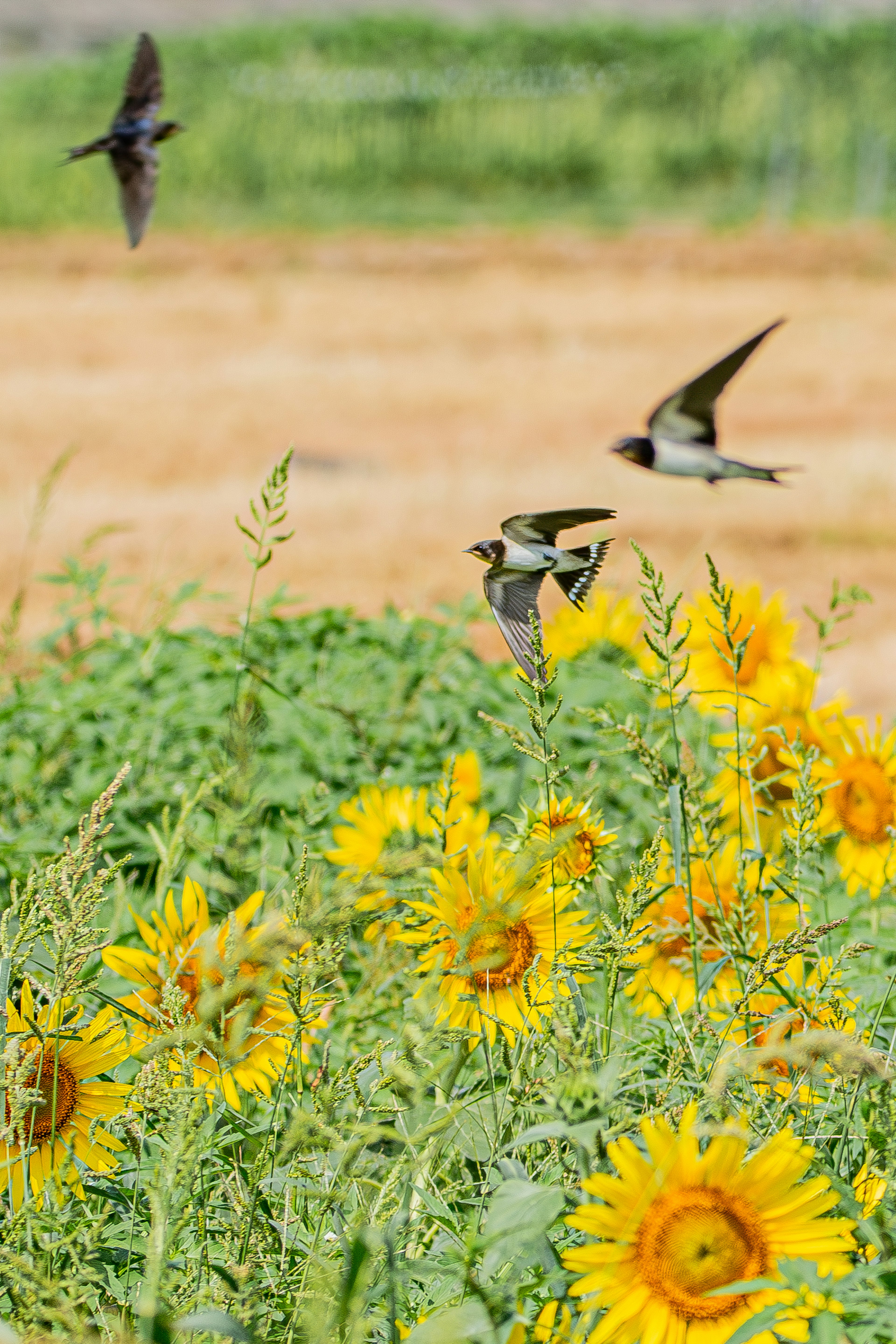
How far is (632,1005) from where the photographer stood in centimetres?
153

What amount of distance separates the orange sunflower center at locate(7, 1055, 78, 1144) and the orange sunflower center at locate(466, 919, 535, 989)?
0.31 meters

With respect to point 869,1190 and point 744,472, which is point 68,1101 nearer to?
point 869,1190

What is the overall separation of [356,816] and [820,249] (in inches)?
385

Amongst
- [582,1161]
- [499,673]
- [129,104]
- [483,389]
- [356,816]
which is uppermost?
[129,104]

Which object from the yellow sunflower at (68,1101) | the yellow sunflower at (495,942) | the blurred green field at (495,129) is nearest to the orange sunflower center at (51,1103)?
the yellow sunflower at (68,1101)

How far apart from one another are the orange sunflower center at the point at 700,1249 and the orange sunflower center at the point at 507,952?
34 cm

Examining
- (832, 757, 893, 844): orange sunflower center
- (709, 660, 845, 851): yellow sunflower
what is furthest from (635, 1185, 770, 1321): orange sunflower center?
(832, 757, 893, 844): orange sunflower center

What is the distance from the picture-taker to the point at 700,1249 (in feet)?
2.71

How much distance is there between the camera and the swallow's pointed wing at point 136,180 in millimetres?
1880

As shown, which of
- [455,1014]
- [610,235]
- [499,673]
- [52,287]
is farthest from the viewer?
[610,235]

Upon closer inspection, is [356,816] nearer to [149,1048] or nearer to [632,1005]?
[632,1005]

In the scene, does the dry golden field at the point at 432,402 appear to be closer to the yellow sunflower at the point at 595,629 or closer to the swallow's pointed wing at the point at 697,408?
the yellow sunflower at the point at 595,629

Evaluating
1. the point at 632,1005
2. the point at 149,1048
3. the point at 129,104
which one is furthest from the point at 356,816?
the point at 129,104

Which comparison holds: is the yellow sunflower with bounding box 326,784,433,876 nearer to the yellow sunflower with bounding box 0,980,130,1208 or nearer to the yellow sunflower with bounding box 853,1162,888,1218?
the yellow sunflower with bounding box 0,980,130,1208
